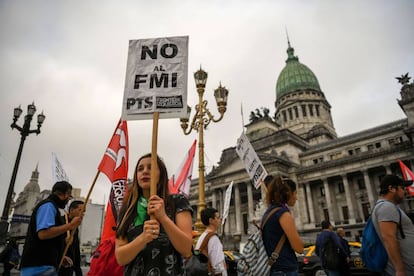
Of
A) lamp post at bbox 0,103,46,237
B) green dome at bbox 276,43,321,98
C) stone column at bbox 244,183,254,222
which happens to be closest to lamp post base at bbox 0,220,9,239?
lamp post at bbox 0,103,46,237

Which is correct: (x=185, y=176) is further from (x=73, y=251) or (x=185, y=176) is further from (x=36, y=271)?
(x=36, y=271)

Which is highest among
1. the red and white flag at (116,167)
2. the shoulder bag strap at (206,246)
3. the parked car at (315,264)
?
the red and white flag at (116,167)

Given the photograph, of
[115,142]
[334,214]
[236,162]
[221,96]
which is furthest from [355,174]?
[115,142]

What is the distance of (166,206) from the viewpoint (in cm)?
220

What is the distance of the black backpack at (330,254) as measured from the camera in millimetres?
6023

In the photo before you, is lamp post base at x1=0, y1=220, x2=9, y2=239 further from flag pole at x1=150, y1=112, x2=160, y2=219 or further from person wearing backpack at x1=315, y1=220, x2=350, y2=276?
flag pole at x1=150, y1=112, x2=160, y2=219

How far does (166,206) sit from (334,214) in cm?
3818

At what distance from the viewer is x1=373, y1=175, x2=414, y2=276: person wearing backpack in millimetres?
2895

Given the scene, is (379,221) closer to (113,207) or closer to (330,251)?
(330,251)

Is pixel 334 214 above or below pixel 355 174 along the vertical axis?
below

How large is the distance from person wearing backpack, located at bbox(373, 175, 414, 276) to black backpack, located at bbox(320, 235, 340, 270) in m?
3.23

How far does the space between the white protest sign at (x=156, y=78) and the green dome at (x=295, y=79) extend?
193 feet

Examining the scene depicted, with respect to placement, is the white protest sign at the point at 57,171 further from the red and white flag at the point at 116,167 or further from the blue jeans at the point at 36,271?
the blue jeans at the point at 36,271

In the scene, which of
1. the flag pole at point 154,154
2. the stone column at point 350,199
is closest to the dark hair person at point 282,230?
the flag pole at point 154,154
